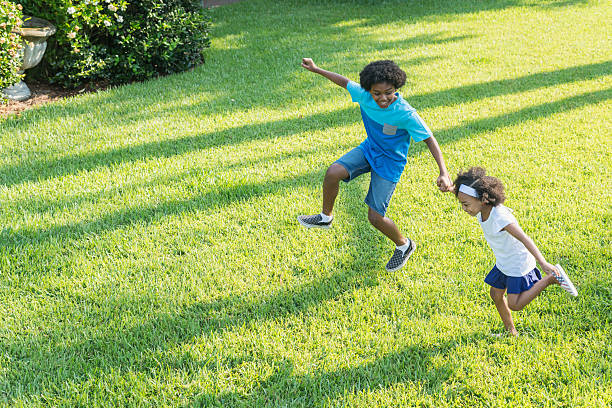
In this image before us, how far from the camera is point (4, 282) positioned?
3.63 metres

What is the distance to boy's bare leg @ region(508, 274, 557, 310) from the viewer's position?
280cm

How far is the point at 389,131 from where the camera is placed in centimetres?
353

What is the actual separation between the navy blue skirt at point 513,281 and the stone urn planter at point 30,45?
6.26 m

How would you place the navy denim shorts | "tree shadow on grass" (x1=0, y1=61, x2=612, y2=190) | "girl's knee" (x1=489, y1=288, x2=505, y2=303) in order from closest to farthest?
"girl's knee" (x1=489, y1=288, x2=505, y2=303) < the navy denim shorts < "tree shadow on grass" (x1=0, y1=61, x2=612, y2=190)

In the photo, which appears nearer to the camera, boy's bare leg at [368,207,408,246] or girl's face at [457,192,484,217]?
girl's face at [457,192,484,217]

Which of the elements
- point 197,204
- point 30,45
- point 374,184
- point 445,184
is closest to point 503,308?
point 445,184

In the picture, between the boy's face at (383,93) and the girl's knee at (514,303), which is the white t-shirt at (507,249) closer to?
the girl's knee at (514,303)

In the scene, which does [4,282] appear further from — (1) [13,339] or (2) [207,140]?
(2) [207,140]

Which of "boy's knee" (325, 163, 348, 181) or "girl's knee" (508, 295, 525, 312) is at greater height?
"boy's knee" (325, 163, 348, 181)

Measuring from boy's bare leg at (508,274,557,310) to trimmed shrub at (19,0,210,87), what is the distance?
623 centimetres

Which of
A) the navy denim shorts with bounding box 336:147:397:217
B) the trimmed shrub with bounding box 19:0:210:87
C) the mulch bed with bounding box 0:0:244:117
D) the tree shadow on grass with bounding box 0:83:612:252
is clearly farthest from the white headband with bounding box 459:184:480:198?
the trimmed shrub with bounding box 19:0:210:87

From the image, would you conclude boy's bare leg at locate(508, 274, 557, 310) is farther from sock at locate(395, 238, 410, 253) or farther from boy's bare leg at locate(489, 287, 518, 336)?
sock at locate(395, 238, 410, 253)

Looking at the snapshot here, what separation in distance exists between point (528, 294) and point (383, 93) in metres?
1.50

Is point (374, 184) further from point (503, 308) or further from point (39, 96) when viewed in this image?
point (39, 96)
